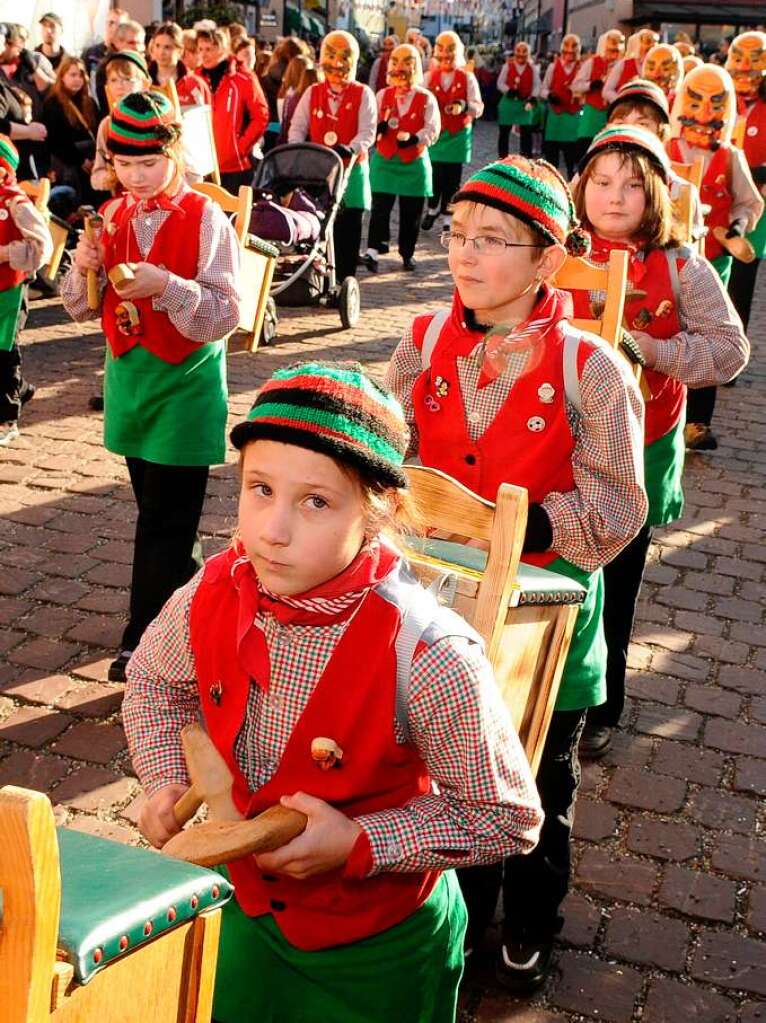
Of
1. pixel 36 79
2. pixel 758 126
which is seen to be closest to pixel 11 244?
pixel 758 126

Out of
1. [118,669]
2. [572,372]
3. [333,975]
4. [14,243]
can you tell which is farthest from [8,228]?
[333,975]

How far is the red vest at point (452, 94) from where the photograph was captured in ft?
48.6

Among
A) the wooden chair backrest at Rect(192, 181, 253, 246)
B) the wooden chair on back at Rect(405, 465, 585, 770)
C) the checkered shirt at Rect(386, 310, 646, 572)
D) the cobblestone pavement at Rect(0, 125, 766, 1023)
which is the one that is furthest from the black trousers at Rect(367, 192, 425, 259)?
the wooden chair on back at Rect(405, 465, 585, 770)

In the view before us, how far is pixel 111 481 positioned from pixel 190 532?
2.26m

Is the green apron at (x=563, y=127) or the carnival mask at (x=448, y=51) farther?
the green apron at (x=563, y=127)

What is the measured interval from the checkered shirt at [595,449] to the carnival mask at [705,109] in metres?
4.47

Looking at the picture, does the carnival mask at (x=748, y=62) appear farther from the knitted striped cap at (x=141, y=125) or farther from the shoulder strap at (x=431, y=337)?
the shoulder strap at (x=431, y=337)

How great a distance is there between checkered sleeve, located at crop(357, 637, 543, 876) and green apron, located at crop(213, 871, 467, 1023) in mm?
220

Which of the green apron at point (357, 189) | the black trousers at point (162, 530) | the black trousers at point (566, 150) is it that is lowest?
the black trousers at point (566, 150)

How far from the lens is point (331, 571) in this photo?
198 cm

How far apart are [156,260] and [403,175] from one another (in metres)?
8.62

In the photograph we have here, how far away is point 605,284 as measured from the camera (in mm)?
3768

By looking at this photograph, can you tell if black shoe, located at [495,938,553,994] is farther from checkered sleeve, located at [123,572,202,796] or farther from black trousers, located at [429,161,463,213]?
black trousers, located at [429,161,463,213]

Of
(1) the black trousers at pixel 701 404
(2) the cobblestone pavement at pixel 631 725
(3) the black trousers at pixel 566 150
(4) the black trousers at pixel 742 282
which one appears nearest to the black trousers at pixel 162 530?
(2) the cobblestone pavement at pixel 631 725
